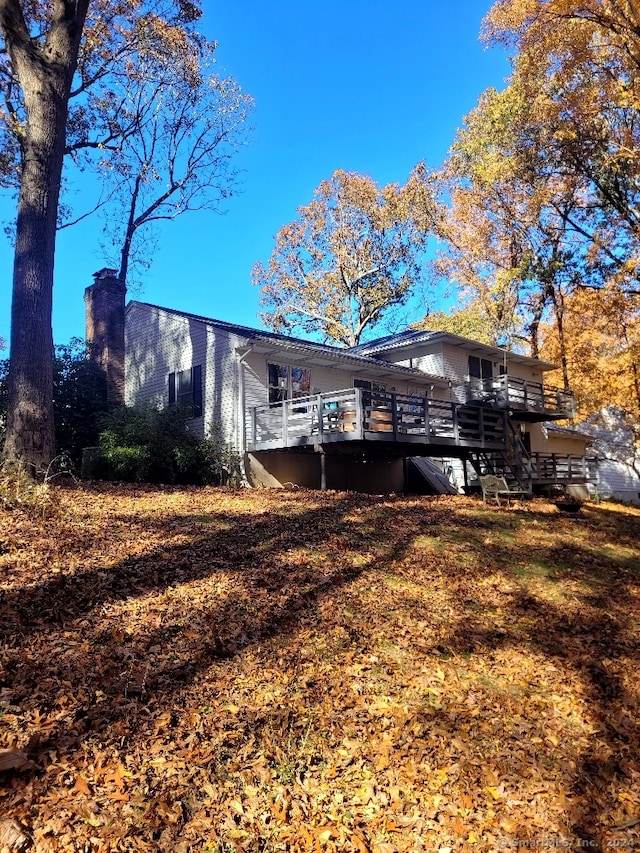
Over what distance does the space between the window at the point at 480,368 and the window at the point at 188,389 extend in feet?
41.4

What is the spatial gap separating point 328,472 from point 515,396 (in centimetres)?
997

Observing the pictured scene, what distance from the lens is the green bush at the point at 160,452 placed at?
576 inches

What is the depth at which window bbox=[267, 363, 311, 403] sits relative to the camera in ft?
57.2

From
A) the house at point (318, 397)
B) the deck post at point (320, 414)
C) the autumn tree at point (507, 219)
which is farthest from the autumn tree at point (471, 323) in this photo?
the deck post at point (320, 414)

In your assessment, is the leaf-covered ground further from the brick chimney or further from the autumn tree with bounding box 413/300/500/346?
the autumn tree with bounding box 413/300/500/346

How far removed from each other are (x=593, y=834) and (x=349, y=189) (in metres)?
36.9

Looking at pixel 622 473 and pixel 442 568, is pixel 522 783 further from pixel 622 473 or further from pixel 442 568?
pixel 622 473

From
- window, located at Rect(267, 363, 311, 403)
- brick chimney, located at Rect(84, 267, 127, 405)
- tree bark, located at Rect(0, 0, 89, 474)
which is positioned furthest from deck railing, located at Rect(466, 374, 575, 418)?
tree bark, located at Rect(0, 0, 89, 474)

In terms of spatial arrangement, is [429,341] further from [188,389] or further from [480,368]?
[188,389]

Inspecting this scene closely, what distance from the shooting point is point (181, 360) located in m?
19.0

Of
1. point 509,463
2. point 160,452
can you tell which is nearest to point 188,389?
point 160,452

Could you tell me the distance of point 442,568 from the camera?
741cm

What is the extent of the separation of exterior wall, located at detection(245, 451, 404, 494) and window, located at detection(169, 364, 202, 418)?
293 centimetres

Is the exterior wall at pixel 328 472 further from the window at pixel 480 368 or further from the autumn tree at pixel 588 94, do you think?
the autumn tree at pixel 588 94
